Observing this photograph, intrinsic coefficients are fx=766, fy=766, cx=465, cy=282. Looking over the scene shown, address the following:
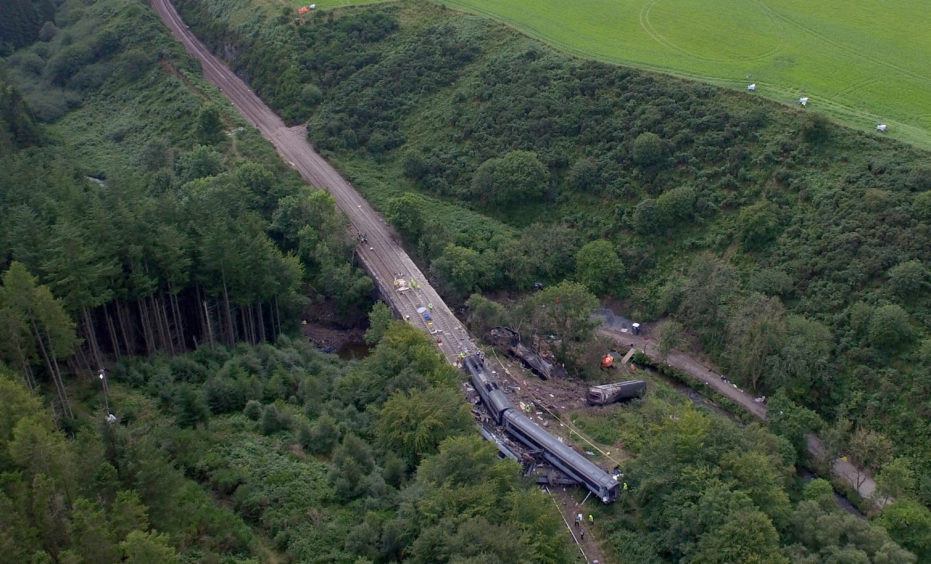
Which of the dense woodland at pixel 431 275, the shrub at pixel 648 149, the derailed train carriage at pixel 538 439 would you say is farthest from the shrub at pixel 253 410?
the shrub at pixel 648 149

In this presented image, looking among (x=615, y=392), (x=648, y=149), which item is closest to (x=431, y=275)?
(x=615, y=392)

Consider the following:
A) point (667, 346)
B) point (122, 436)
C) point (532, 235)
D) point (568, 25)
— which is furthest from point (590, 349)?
point (568, 25)

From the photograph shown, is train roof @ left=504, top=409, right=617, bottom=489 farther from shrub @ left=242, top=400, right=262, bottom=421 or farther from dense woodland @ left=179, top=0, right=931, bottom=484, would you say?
dense woodland @ left=179, top=0, right=931, bottom=484

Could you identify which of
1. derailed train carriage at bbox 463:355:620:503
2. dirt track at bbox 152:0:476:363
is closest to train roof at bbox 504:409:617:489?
derailed train carriage at bbox 463:355:620:503

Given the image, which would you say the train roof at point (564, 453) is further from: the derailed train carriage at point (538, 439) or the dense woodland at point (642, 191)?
the dense woodland at point (642, 191)

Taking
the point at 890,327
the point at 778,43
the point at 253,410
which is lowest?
the point at 890,327

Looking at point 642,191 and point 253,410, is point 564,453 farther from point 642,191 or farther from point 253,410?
point 642,191
